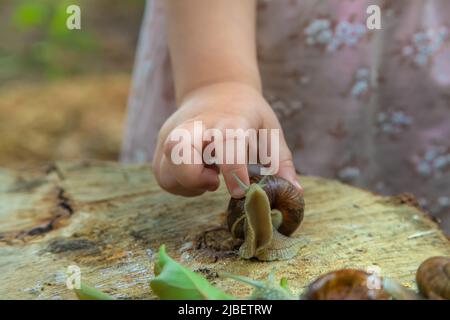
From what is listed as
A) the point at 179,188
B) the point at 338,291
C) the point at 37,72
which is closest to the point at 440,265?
the point at 338,291

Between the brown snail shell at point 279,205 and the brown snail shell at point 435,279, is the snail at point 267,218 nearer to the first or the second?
the brown snail shell at point 279,205

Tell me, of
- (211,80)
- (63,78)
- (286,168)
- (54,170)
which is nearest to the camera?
(286,168)

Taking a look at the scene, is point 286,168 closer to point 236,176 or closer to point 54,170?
point 236,176

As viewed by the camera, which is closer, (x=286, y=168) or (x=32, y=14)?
(x=286, y=168)

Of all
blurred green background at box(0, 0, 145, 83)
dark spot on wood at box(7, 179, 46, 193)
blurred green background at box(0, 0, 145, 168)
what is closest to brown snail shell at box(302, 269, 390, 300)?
dark spot on wood at box(7, 179, 46, 193)

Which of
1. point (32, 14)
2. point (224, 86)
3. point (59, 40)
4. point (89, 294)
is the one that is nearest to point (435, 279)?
point (89, 294)
